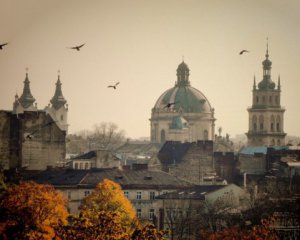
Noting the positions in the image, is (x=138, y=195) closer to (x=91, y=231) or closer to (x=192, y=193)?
(x=192, y=193)

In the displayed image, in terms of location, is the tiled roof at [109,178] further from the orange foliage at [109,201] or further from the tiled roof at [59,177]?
the orange foliage at [109,201]

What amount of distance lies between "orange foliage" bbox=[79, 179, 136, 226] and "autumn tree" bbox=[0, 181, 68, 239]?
2380 mm

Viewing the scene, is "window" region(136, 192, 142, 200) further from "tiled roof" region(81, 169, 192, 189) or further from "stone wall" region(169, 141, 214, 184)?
"stone wall" region(169, 141, 214, 184)

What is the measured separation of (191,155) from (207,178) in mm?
10647

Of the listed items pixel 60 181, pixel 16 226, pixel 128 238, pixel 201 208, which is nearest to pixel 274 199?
pixel 201 208

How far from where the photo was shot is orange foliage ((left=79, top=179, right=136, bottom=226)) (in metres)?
99.8

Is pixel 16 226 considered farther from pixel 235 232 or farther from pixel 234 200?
pixel 234 200

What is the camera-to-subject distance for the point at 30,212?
8631 centimetres

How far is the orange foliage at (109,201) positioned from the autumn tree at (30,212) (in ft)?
7.81

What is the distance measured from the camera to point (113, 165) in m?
140

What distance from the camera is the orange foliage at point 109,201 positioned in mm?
99750

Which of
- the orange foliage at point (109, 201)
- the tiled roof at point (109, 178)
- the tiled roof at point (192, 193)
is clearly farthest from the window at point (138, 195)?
the orange foliage at point (109, 201)

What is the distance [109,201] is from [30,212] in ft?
55.1

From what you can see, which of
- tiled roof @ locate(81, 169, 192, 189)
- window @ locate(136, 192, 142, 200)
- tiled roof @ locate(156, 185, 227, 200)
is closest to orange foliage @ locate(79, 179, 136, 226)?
tiled roof @ locate(156, 185, 227, 200)
